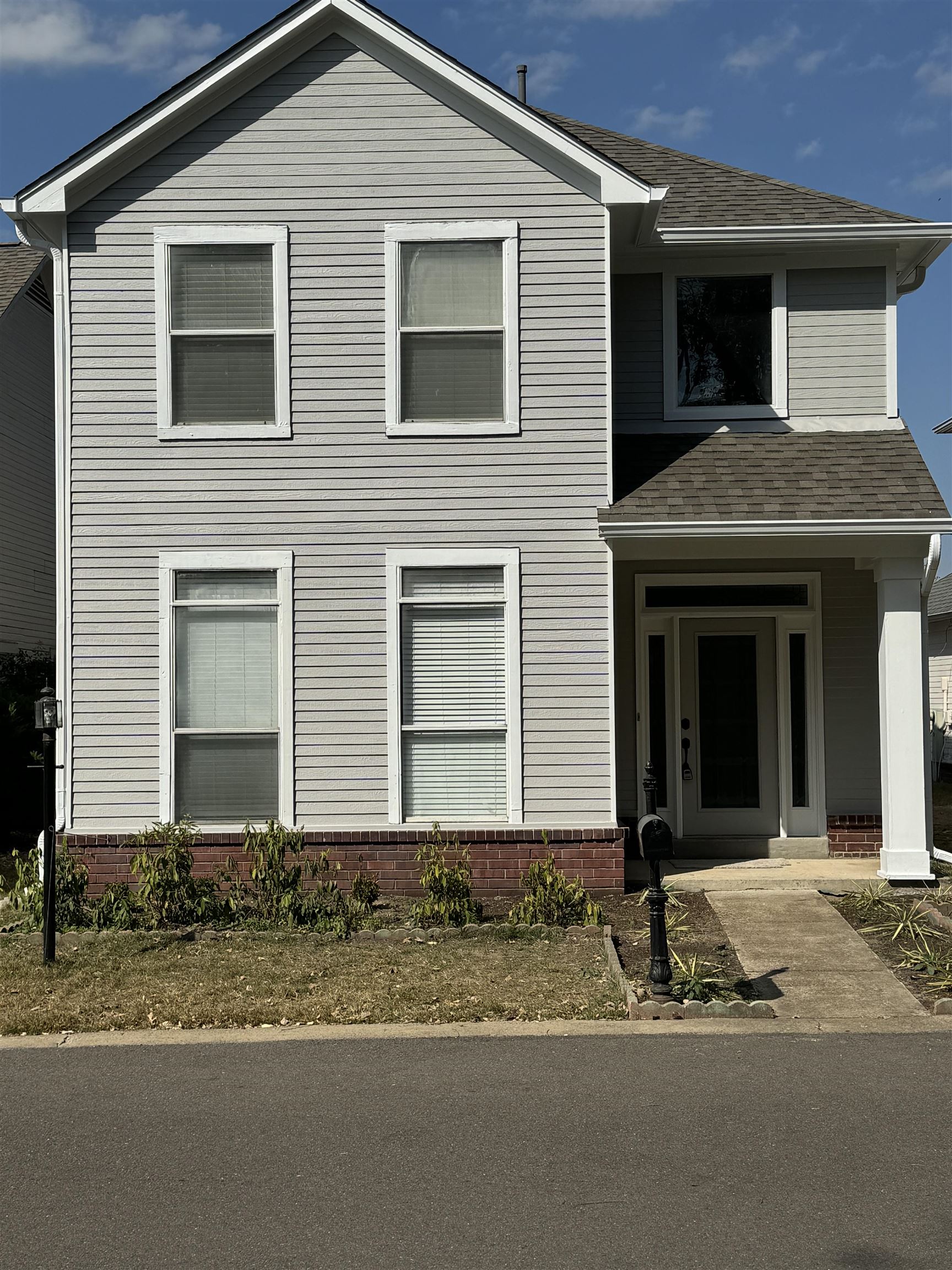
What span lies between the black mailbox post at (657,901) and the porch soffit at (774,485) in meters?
Result: 3.91

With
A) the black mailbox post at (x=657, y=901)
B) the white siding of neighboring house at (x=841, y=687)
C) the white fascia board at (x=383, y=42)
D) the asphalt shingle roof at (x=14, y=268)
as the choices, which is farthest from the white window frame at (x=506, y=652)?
the asphalt shingle roof at (x=14, y=268)

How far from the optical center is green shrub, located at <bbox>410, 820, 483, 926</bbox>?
9.90 m

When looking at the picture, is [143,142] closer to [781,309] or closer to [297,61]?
[297,61]

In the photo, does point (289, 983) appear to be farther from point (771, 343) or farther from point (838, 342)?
point (838, 342)

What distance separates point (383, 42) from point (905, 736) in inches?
310

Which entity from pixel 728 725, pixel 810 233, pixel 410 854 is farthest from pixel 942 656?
pixel 410 854

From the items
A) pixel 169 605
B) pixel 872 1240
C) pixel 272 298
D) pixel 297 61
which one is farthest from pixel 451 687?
pixel 872 1240

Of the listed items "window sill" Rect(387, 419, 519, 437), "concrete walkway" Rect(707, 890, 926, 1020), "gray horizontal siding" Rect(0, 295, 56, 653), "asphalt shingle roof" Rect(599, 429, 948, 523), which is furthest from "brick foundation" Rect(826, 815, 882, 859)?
"gray horizontal siding" Rect(0, 295, 56, 653)

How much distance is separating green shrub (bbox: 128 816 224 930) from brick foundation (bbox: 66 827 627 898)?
27 centimetres

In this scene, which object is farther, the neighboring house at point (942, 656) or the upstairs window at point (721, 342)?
the neighboring house at point (942, 656)

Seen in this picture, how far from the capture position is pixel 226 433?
36.8 ft

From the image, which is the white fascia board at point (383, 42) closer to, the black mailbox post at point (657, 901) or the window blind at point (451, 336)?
the window blind at point (451, 336)

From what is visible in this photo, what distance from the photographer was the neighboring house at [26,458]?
17844mm

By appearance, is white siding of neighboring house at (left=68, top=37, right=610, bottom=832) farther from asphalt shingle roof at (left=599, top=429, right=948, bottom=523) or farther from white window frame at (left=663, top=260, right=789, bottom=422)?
white window frame at (left=663, top=260, right=789, bottom=422)
